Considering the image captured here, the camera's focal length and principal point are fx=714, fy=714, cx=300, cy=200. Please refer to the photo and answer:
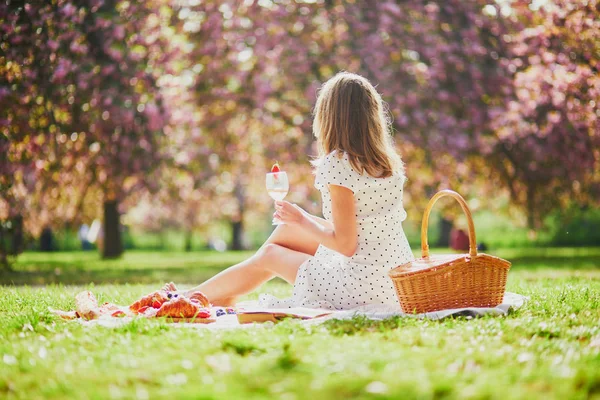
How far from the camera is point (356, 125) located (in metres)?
4.47

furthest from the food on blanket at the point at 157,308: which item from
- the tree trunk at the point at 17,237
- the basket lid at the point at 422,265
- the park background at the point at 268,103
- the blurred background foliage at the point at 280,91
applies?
the tree trunk at the point at 17,237

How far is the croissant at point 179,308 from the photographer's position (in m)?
4.45

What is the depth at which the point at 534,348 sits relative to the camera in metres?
3.27

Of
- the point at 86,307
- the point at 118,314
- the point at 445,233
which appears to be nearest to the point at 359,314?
the point at 118,314

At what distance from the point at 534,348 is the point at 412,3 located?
10086mm

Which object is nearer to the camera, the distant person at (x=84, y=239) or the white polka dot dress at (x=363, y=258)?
the white polka dot dress at (x=363, y=258)

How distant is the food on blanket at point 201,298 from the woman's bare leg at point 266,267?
3.7 inches

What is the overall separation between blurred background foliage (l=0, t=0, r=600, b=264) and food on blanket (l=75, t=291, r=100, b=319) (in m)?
5.02

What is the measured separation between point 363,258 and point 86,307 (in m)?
1.82

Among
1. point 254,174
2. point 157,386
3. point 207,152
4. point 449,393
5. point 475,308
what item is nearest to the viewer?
point 449,393

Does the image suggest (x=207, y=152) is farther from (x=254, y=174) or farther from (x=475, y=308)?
(x=475, y=308)

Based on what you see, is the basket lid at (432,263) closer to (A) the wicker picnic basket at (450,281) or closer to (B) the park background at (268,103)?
(A) the wicker picnic basket at (450,281)

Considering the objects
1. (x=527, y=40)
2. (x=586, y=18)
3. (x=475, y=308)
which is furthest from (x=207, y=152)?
(x=475, y=308)

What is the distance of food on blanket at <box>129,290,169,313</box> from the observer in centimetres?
475
